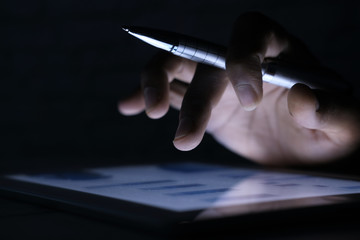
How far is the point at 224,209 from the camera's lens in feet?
1.39

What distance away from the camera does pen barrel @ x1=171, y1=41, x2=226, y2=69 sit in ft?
2.08

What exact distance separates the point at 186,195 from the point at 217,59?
244 mm

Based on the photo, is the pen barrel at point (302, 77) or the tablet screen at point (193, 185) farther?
the pen barrel at point (302, 77)

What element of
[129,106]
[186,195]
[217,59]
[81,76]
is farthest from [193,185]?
[81,76]

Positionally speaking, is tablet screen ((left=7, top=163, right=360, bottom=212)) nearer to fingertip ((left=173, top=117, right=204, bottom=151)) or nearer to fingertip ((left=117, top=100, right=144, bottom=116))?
fingertip ((left=173, top=117, right=204, bottom=151))

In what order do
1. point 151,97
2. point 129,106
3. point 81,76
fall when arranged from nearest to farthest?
point 151,97
point 129,106
point 81,76

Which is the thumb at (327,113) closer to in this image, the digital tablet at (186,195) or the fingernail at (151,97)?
the digital tablet at (186,195)

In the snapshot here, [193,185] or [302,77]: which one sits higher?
[302,77]

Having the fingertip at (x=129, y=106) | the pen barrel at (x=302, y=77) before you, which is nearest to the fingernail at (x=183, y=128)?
the pen barrel at (x=302, y=77)

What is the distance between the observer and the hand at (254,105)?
0.65 m

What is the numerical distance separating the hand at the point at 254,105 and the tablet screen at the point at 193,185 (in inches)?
2.9

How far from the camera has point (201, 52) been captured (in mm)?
653

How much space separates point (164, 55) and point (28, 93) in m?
0.95

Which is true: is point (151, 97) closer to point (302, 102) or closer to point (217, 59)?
point (217, 59)
